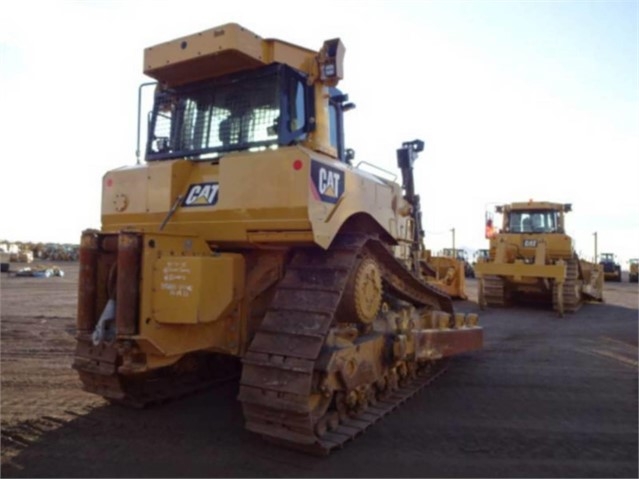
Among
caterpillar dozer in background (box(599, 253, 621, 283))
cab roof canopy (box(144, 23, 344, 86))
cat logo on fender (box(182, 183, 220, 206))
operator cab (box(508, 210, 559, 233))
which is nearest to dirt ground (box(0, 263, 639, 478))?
cat logo on fender (box(182, 183, 220, 206))

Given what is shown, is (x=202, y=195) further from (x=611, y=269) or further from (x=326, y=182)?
(x=611, y=269)

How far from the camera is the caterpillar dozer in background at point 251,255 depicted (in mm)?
4047

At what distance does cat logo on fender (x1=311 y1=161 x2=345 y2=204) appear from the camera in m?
4.27

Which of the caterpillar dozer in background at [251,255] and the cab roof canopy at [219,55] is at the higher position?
the cab roof canopy at [219,55]

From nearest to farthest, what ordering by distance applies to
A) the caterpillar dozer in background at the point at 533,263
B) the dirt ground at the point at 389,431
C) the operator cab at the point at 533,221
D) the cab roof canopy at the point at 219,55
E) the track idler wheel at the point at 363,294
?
the dirt ground at the point at 389,431
the cab roof canopy at the point at 219,55
the track idler wheel at the point at 363,294
the caterpillar dozer in background at the point at 533,263
the operator cab at the point at 533,221

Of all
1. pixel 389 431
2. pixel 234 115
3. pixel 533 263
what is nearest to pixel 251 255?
pixel 234 115

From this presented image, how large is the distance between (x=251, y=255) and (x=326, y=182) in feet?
3.43

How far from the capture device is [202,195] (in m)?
4.68

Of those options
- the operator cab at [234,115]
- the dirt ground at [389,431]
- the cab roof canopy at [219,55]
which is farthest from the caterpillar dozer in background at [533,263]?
the cab roof canopy at [219,55]

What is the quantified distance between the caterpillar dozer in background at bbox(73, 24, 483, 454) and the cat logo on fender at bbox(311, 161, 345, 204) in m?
0.02

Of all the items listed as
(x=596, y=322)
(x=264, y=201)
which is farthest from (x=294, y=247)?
(x=596, y=322)

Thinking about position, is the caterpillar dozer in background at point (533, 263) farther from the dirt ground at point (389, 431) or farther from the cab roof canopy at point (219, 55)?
the cab roof canopy at point (219, 55)

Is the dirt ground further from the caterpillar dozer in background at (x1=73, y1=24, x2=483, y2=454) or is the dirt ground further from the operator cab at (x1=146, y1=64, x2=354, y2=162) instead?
the operator cab at (x1=146, y1=64, x2=354, y2=162)

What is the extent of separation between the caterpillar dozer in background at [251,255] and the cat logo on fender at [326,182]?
0.02m
